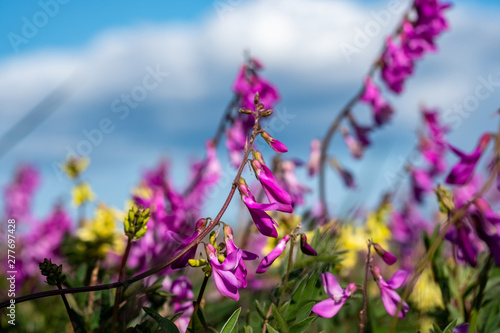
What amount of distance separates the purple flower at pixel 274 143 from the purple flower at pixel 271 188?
62 millimetres

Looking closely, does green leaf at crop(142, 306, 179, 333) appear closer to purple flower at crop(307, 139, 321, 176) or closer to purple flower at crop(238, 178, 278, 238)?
purple flower at crop(238, 178, 278, 238)

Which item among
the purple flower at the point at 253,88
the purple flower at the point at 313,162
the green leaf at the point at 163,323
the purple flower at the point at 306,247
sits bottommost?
the green leaf at the point at 163,323

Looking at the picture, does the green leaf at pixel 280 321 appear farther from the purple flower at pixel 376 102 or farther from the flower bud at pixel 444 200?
the purple flower at pixel 376 102

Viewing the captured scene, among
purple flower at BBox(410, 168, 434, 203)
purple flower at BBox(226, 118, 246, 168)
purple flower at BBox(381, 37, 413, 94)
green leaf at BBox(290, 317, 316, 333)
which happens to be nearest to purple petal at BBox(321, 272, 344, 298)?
green leaf at BBox(290, 317, 316, 333)

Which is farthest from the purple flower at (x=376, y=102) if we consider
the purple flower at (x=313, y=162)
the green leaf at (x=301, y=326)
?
the green leaf at (x=301, y=326)

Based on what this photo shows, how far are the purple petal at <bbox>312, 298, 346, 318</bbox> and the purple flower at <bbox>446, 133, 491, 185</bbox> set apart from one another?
462 millimetres

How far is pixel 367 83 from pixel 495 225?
9.86ft

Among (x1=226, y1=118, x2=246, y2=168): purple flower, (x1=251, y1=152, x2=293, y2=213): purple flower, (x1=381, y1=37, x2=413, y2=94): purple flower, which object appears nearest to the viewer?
(x1=251, y1=152, x2=293, y2=213): purple flower

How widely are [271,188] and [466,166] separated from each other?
0.53 meters

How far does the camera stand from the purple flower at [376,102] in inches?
165

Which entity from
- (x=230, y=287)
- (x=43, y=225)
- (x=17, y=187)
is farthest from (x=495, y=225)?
(x=17, y=187)

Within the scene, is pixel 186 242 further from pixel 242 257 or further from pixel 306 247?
pixel 306 247

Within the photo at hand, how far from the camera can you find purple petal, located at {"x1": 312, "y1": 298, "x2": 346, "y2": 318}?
116 centimetres

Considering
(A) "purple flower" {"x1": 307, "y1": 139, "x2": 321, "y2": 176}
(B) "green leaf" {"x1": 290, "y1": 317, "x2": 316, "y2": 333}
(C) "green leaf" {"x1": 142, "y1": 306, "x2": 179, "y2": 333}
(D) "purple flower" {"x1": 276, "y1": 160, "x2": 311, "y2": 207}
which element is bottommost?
(B) "green leaf" {"x1": 290, "y1": 317, "x2": 316, "y2": 333}
